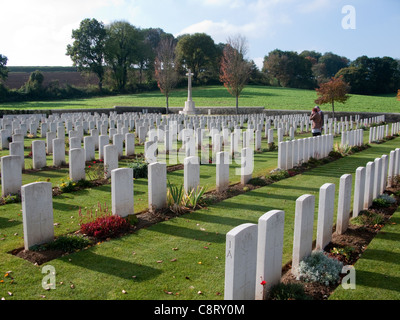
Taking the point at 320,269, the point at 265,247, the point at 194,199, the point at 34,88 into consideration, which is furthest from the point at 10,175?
the point at 34,88

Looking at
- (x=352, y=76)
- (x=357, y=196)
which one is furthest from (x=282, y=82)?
(x=357, y=196)

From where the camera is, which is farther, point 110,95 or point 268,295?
point 110,95

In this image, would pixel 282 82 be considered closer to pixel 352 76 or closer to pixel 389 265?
pixel 352 76

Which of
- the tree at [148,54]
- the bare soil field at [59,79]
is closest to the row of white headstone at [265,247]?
the tree at [148,54]

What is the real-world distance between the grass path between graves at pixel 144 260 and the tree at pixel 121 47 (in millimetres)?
60722

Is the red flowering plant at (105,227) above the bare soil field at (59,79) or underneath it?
underneath

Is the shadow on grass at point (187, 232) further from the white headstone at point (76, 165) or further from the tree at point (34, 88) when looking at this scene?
the tree at point (34, 88)

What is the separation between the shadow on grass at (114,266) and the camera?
13.7 feet

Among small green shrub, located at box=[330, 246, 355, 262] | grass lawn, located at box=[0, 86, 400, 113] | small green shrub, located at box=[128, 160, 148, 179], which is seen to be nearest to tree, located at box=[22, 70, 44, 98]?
grass lawn, located at box=[0, 86, 400, 113]

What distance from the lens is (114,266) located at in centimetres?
438

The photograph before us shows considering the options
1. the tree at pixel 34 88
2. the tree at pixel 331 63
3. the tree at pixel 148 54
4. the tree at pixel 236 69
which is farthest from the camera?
the tree at pixel 331 63

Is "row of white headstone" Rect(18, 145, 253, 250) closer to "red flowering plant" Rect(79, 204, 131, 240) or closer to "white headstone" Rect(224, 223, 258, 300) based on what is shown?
"red flowering plant" Rect(79, 204, 131, 240)
